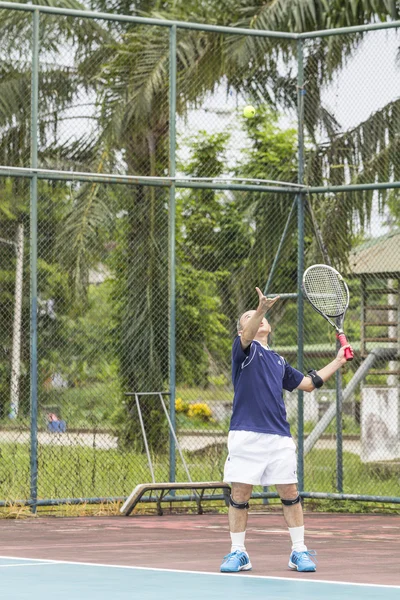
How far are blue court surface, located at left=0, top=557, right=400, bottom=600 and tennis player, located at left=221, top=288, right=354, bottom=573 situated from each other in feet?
1.38

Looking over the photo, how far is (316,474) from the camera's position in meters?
13.7

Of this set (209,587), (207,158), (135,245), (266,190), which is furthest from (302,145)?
(209,587)

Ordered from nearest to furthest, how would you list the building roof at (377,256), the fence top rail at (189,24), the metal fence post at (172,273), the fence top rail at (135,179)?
the fence top rail at (135,179) → the fence top rail at (189,24) → the metal fence post at (172,273) → the building roof at (377,256)

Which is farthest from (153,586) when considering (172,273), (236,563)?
(172,273)

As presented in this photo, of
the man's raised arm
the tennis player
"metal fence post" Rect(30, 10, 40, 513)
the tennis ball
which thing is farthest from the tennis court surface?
the tennis ball

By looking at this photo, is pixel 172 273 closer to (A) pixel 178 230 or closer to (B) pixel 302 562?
(A) pixel 178 230

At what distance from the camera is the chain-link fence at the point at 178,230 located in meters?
13.0

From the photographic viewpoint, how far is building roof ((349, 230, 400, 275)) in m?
14.0

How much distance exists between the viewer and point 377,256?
14.3 meters

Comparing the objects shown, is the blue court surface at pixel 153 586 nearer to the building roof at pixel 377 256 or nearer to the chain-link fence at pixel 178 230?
the chain-link fence at pixel 178 230

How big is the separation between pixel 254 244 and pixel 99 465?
305 cm

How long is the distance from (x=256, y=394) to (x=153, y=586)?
1.57 metres

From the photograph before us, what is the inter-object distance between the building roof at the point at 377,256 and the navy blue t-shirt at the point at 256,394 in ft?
19.5

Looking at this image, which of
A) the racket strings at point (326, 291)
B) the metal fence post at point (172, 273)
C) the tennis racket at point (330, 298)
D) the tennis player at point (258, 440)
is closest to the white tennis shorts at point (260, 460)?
the tennis player at point (258, 440)
